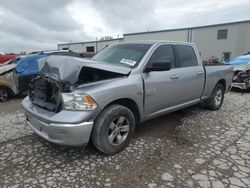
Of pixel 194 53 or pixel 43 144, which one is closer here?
pixel 43 144

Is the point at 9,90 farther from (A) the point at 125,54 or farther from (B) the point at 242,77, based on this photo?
(B) the point at 242,77

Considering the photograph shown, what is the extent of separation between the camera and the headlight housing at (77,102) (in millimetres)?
2658

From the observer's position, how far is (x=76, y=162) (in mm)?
2980

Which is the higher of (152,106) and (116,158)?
(152,106)

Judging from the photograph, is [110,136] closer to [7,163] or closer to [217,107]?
[7,163]

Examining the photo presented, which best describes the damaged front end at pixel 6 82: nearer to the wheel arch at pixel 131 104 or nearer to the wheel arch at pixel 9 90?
the wheel arch at pixel 9 90

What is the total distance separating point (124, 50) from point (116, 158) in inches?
81.0

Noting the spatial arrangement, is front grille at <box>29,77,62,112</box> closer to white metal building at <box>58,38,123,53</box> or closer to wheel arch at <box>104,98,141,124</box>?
wheel arch at <box>104,98,141,124</box>

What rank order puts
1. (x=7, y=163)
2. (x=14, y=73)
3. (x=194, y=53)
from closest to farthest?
(x=7, y=163) → (x=194, y=53) → (x=14, y=73)

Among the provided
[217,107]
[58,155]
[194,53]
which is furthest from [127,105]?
[217,107]

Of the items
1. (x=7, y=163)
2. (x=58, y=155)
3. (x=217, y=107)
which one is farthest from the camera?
(x=217, y=107)

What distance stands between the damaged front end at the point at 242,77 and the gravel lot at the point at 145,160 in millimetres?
4144

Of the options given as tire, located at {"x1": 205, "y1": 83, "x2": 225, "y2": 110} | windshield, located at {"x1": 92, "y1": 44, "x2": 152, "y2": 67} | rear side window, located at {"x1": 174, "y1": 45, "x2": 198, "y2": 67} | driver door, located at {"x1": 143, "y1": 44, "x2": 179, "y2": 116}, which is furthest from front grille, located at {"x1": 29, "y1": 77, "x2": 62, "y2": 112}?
tire, located at {"x1": 205, "y1": 83, "x2": 225, "y2": 110}

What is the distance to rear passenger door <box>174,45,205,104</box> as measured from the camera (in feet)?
13.7
